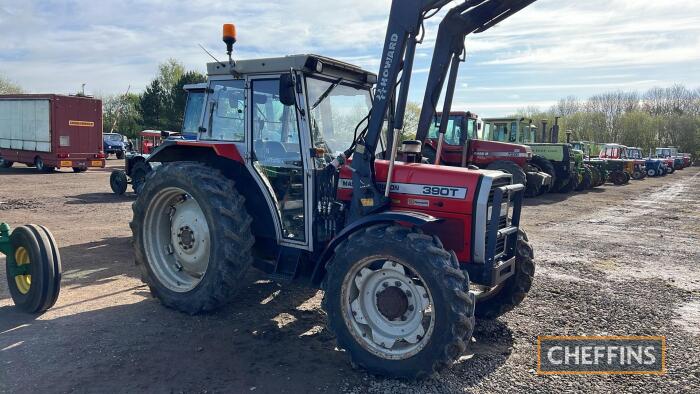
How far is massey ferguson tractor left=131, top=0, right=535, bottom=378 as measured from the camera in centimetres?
382

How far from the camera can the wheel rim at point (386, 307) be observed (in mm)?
3824

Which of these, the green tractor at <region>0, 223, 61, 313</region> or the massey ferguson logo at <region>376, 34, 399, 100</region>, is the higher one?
the massey ferguson logo at <region>376, 34, 399, 100</region>

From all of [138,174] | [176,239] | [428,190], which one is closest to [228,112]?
[176,239]

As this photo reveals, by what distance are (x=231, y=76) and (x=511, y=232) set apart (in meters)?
3.10

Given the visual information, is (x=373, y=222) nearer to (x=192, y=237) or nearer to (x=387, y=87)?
(x=387, y=87)

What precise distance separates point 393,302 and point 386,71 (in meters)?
1.92

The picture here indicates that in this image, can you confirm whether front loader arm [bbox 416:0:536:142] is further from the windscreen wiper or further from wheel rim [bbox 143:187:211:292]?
wheel rim [bbox 143:187:211:292]

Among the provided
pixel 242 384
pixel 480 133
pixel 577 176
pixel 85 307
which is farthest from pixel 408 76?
pixel 577 176

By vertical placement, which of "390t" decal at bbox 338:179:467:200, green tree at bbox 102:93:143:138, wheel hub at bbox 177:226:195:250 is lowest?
wheel hub at bbox 177:226:195:250

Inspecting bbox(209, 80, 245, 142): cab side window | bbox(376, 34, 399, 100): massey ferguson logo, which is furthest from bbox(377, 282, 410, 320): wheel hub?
bbox(209, 80, 245, 142): cab side window

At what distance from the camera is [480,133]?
16406 mm

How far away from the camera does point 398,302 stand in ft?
12.7

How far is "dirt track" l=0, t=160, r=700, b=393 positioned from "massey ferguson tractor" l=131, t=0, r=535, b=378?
0.32 metres

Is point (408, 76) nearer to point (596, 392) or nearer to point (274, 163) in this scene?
point (274, 163)
